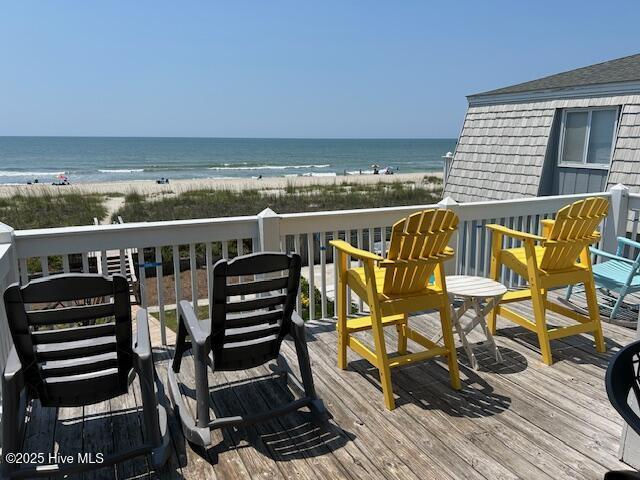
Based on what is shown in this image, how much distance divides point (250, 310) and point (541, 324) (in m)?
2.11

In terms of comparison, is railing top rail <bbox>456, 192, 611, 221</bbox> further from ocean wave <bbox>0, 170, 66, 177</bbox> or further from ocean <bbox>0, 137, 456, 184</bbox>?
ocean wave <bbox>0, 170, 66, 177</bbox>

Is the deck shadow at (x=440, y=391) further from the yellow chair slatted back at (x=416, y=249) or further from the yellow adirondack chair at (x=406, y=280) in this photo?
the yellow chair slatted back at (x=416, y=249)

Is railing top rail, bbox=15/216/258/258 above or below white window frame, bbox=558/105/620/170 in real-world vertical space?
below

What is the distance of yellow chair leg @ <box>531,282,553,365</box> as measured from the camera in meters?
3.21

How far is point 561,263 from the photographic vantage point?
11.0 feet

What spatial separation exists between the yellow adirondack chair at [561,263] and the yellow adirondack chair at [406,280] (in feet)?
2.56

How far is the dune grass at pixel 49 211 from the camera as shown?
1658 cm

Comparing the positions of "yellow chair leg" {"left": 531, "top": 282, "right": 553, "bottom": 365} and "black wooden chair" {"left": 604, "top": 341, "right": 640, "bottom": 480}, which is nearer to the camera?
"black wooden chair" {"left": 604, "top": 341, "right": 640, "bottom": 480}

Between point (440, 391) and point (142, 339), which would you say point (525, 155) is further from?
point (142, 339)

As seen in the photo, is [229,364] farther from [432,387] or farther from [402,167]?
[402,167]

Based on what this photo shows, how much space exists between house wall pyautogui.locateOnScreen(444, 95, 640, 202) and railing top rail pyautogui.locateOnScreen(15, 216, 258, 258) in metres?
A: 7.11

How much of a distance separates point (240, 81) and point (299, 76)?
9.30 metres

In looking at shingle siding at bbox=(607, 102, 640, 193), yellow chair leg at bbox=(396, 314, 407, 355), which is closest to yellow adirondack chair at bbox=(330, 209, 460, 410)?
yellow chair leg at bbox=(396, 314, 407, 355)

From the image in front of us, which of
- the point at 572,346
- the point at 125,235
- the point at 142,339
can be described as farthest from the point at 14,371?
the point at 572,346
